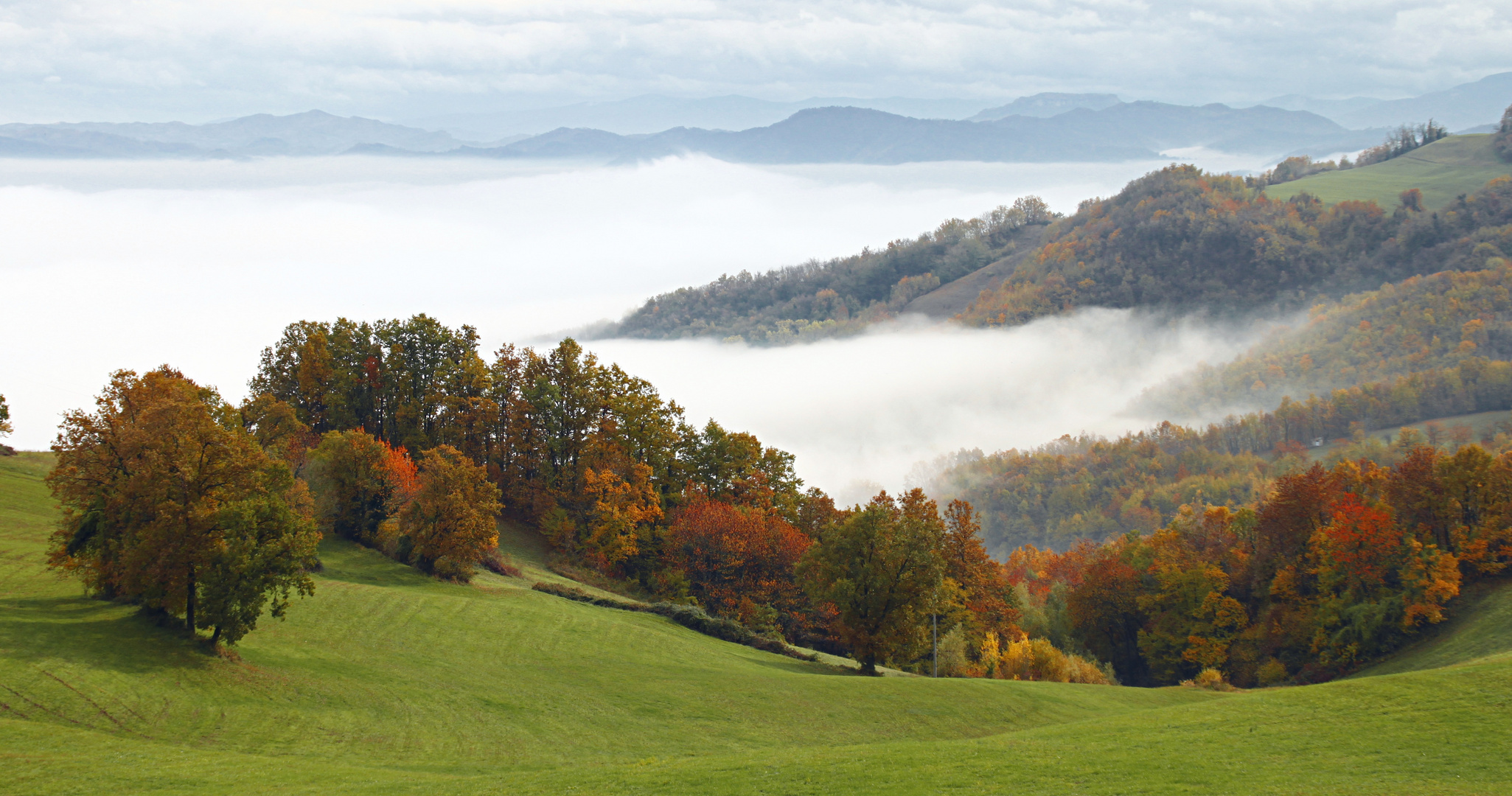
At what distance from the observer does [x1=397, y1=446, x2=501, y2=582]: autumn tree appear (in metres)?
53.8

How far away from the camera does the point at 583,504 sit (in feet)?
247

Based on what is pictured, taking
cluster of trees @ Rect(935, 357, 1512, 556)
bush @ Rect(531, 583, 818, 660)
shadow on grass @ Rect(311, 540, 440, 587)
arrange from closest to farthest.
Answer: shadow on grass @ Rect(311, 540, 440, 587), bush @ Rect(531, 583, 818, 660), cluster of trees @ Rect(935, 357, 1512, 556)

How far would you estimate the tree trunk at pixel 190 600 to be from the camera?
32.3 meters

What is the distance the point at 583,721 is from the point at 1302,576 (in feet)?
176

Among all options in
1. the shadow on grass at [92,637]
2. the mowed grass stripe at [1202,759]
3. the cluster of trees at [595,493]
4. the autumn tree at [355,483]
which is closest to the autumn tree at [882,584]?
the cluster of trees at [595,493]

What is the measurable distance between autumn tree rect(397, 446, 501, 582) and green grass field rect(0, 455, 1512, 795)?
8.54 m

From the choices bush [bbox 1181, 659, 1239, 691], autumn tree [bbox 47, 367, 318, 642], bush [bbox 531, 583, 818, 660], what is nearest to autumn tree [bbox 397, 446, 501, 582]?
bush [bbox 531, 583, 818, 660]

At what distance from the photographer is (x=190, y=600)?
32875 millimetres

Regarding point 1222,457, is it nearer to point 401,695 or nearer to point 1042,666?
point 1042,666

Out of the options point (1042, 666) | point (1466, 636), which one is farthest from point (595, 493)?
point (1466, 636)

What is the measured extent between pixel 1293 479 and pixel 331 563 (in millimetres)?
63467

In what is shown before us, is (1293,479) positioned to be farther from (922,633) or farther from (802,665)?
(802,665)

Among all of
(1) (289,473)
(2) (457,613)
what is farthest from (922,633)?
(1) (289,473)

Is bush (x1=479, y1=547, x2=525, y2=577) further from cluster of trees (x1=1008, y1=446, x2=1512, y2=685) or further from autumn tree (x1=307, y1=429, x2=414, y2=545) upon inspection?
cluster of trees (x1=1008, y1=446, x2=1512, y2=685)
